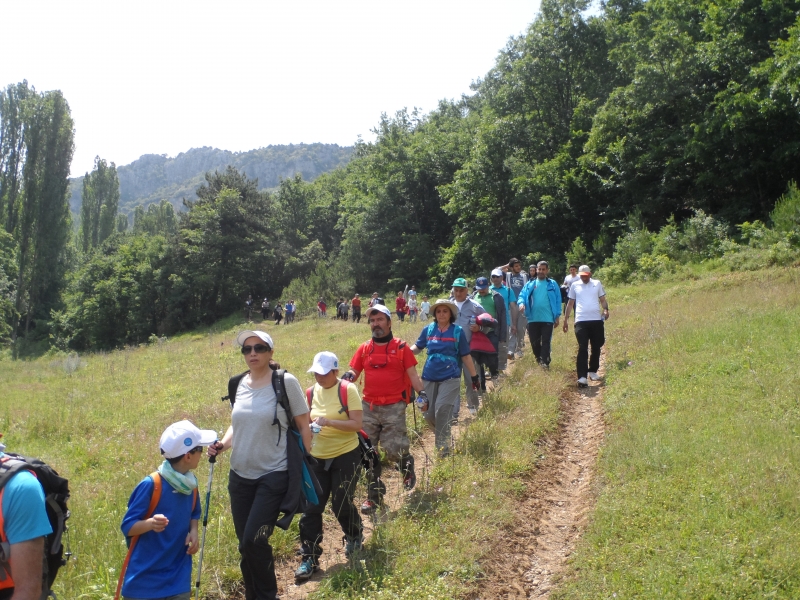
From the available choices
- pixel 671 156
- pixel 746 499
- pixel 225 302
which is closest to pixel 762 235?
pixel 671 156

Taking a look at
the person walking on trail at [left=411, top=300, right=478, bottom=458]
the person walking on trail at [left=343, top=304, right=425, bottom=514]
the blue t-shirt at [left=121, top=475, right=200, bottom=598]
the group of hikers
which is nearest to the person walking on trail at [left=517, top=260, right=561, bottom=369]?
the group of hikers

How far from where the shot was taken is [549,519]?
212 inches

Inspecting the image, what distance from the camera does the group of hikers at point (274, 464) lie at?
3.26 meters

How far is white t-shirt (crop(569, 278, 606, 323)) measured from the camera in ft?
30.5

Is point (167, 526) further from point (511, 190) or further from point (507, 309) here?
point (511, 190)

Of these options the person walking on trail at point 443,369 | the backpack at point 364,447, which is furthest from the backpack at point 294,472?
the person walking on trail at point 443,369

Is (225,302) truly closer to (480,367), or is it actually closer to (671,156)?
(671,156)

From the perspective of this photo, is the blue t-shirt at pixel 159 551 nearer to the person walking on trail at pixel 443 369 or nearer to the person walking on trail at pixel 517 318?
the person walking on trail at pixel 443 369

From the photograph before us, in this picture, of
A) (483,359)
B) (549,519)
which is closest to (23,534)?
(549,519)

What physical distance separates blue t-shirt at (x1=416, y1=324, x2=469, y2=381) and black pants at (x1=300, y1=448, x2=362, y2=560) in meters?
A: 1.79

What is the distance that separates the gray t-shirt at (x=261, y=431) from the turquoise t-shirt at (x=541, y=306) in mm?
6557

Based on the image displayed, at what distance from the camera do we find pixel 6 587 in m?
2.59

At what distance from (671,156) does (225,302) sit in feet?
112

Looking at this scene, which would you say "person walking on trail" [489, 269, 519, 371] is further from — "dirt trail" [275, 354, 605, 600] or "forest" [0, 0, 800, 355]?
"forest" [0, 0, 800, 355]
